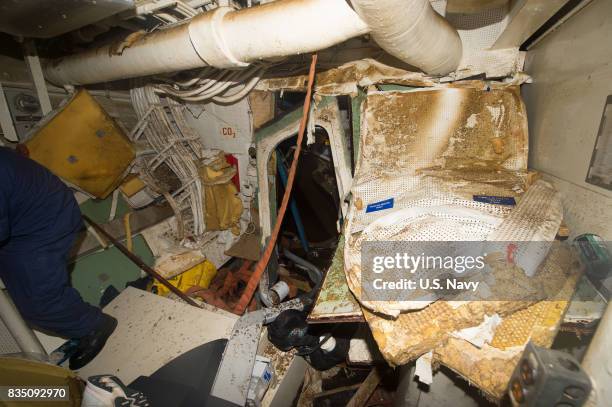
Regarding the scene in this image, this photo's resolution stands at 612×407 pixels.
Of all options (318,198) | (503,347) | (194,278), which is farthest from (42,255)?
(503,347)

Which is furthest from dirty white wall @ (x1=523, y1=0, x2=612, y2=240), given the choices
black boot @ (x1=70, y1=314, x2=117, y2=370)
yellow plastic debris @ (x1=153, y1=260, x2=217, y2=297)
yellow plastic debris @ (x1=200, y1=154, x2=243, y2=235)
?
yellow plastic debris @ (x1=153, y1=260, x2=217, y2=297)

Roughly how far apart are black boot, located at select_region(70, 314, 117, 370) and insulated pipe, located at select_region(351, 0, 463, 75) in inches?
104

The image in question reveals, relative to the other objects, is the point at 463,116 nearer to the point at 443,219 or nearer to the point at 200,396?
the point at 443,219

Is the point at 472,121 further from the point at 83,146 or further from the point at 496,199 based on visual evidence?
the point at 83,146

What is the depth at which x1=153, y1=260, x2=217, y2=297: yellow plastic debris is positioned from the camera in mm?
2870

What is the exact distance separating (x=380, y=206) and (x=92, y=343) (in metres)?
2.30

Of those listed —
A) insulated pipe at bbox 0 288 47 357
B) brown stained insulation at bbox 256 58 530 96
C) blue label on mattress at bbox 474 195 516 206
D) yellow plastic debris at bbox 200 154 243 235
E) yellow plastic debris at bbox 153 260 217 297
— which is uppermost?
brown stained insulation at bbox 256 58 530 96

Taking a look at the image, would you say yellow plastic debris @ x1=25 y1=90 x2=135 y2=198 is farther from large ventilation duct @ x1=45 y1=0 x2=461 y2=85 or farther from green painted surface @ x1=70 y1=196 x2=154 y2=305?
large ventilation duct @ x1=45 y1=0 x2=461 y2=85

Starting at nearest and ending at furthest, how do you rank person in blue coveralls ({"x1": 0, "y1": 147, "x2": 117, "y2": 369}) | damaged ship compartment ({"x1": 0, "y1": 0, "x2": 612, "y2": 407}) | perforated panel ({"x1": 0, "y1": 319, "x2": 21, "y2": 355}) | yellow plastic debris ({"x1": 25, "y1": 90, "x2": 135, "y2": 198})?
damaged ship compartment ({"x1": 0, "y1": 0, "x2": 612, "y2": 407}) → person in blue coveralls ({"x1": 0, "y1": 147, "x2": 117, "y2": 369}) → perforated panel ({"x1": 0, "y1": 319, "x2": 21, "y2": 355}) → yellow plastic debris ({"x1": 25, "y1": 90, "x2": 135, "y2": 198})

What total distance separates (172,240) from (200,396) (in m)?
2.11

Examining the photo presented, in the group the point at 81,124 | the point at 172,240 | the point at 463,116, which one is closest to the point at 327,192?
the point at 463,116

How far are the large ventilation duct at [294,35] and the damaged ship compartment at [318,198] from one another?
0.01 meters

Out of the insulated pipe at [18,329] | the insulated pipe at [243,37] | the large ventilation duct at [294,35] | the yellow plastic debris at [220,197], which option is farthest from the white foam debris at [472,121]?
the insulated pipe at [18,329]

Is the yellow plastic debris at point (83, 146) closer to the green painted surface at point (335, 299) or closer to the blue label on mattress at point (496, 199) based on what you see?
the green painted surface at point (335, 299)
